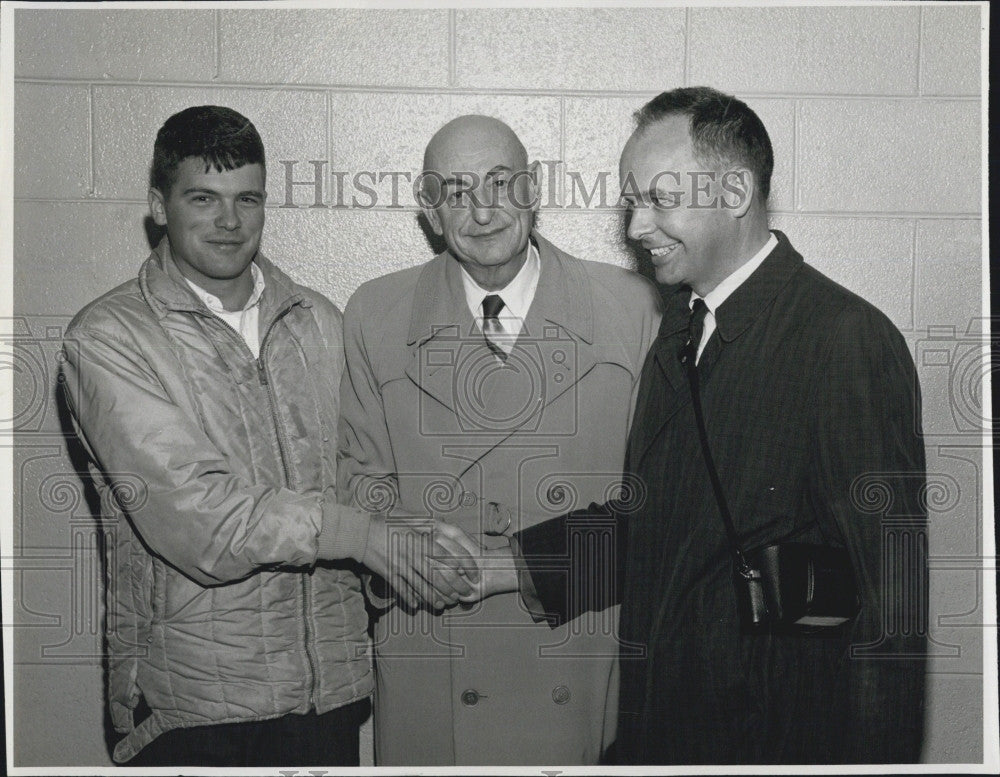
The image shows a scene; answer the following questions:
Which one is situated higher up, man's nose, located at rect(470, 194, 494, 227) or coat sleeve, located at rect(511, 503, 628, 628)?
man's nose, located at rect(470, 194, 494, 227)

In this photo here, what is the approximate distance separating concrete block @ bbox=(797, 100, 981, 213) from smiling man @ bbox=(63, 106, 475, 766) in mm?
1040

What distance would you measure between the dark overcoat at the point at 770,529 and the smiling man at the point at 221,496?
1.29 ft

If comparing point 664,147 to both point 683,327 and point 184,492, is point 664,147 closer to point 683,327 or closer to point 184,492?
point 683,327

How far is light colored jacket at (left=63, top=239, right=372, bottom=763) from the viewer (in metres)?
2.02

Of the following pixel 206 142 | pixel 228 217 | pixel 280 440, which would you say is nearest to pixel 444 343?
pixel 280 440

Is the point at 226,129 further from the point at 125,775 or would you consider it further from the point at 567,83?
the point at 125,775

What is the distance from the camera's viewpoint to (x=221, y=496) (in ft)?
6.55

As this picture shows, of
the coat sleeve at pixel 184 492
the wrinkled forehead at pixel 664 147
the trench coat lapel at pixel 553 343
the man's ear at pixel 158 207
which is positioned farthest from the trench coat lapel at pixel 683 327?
the man's ear at pixel 158 207

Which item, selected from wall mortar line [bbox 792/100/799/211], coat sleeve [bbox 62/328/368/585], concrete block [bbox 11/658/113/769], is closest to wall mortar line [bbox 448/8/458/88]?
wall mortar line [bbox 792/100/799/211]

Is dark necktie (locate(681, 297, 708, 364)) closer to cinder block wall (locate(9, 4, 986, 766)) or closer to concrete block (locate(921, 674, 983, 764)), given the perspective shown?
cinder block wall (locate(9, 4, 986, 766))

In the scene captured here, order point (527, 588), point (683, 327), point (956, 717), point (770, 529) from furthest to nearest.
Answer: point (956, 717) → point (527, 588) → point (683, 327) → point (770, 529)

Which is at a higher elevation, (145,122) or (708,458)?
(145,122)

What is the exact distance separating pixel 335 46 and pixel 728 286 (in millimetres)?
927

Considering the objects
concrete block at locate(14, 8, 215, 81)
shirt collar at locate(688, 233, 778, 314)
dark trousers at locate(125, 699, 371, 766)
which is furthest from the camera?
concrete block at locate(14, 8, 215, 81)
